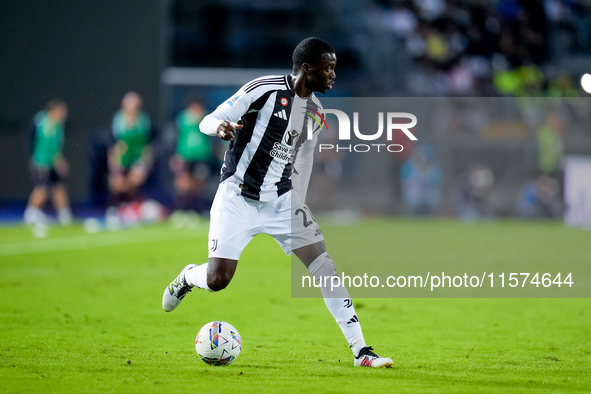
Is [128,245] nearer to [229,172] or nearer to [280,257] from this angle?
[280,257]

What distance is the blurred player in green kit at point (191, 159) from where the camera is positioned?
18.4 meters

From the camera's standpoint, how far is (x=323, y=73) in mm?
5559

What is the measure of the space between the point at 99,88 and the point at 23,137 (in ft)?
6.54

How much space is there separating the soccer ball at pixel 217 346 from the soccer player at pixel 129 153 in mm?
11933

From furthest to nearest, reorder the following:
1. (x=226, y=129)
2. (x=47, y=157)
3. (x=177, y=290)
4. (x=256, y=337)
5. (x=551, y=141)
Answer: (x=551, y=141)
(x=47, y=157)
(x=256, y=337)
(x=177, y=290)
(x=226, y=129)

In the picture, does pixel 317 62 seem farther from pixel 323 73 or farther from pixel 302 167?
pixel 302 167

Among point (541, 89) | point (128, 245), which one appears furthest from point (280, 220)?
point (541, 89)

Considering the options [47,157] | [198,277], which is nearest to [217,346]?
[198,277]

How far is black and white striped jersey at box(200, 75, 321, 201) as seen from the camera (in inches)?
224

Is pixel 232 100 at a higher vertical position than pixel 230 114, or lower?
higher

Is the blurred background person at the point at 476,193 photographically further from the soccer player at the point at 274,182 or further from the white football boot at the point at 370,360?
the white football boot at the point at 370,360

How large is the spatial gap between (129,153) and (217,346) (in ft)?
39.9

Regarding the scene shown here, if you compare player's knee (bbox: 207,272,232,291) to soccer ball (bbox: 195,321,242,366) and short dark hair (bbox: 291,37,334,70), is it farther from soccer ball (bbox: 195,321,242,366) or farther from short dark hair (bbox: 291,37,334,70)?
short dark hair (bbox: 291,37,334,70)

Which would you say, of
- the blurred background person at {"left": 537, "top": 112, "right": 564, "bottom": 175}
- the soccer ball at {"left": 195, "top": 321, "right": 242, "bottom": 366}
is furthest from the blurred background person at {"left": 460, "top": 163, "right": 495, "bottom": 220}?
the soccer ball at {"left": 195, "top": 321, "right": 242, "bottom": 366}
